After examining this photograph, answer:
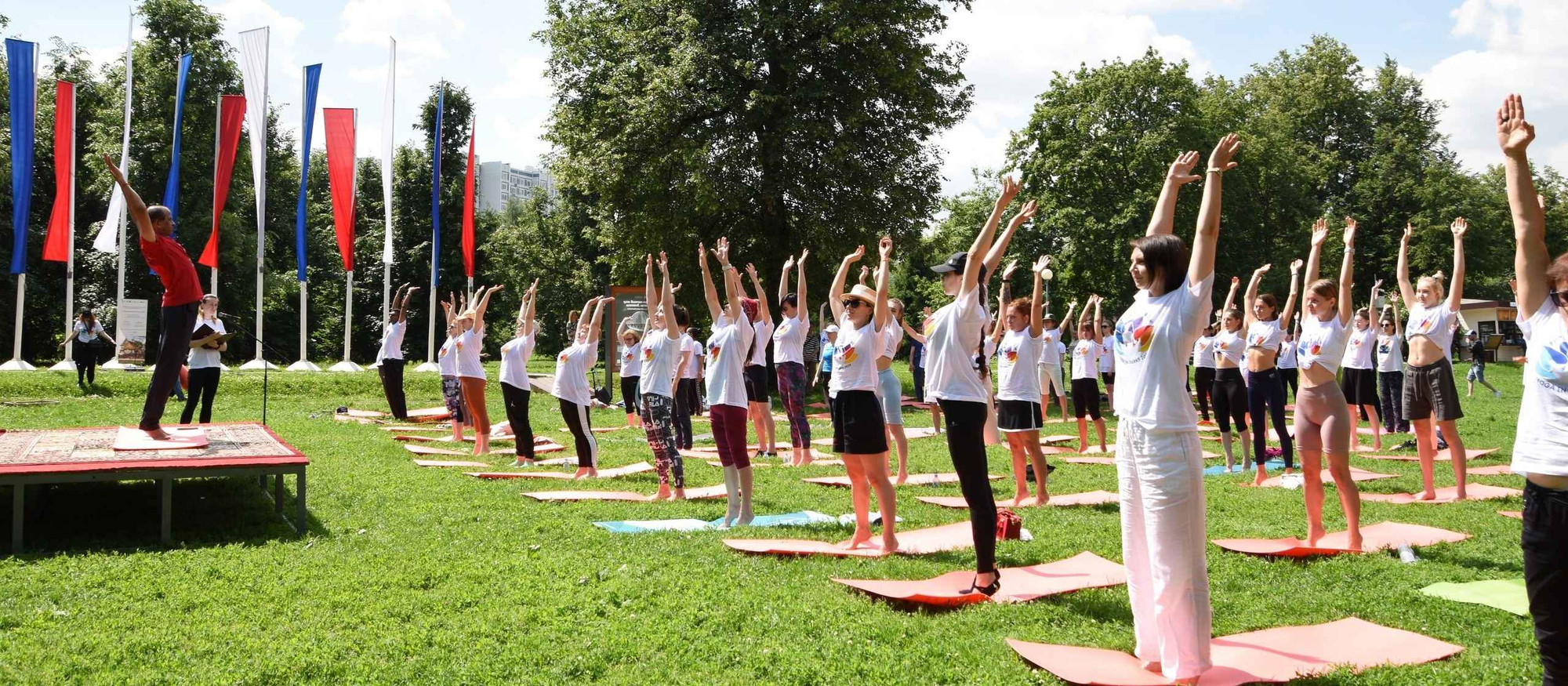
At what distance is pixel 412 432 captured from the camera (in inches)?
640

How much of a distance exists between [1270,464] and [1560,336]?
9283 millimetres

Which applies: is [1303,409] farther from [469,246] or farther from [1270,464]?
[469,246]

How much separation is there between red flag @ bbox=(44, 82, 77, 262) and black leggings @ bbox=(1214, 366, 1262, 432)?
25.8 metres

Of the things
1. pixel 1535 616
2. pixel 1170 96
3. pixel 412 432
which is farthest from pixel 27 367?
pixel 1170 96

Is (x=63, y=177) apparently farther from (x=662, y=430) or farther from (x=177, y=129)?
(x=662, y=430)

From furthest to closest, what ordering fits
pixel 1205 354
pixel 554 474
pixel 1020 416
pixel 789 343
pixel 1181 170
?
pixel 1205 354 < pixel 789 343 < pixel 554 474 < pixel 1020 416 < pixel 1181 170

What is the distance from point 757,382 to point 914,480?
10.6 feet

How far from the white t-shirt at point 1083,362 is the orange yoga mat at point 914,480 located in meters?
3.04

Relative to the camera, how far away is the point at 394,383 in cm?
1714

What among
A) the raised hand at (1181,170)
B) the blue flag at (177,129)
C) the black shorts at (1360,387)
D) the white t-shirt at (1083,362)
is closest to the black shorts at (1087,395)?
the white t-shirt at (1083,362)

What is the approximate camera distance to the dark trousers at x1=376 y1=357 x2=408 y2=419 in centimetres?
1674

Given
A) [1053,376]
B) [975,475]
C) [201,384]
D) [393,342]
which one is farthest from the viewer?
[1053,376]

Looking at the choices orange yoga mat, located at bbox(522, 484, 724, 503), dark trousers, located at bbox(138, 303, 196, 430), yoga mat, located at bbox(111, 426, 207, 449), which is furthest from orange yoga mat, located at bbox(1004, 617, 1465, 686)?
yoga mat, located at bbox(111, 426, 207, 449)

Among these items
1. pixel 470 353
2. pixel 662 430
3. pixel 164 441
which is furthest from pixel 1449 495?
pixel 164 441
